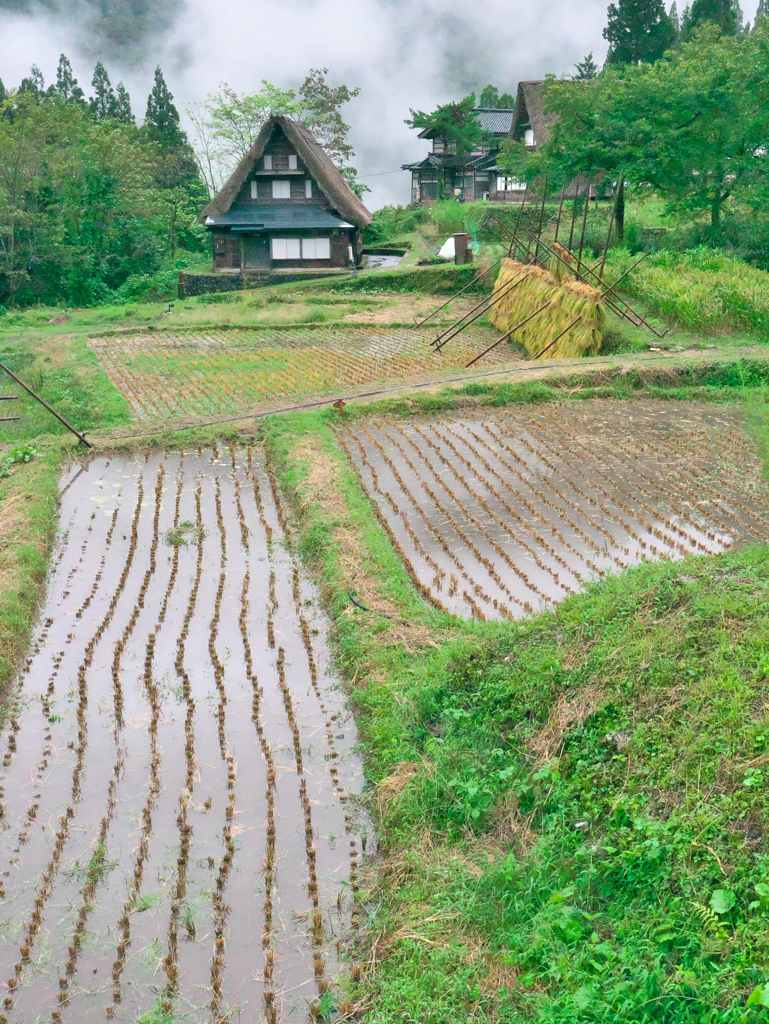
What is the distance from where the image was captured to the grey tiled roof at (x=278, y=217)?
30.0 metres

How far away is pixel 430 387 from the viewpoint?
14.2 m

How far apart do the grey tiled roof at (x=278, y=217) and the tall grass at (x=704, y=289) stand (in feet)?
41.3

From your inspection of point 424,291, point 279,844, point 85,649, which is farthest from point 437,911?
point 424,291

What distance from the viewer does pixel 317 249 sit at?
30.8 m

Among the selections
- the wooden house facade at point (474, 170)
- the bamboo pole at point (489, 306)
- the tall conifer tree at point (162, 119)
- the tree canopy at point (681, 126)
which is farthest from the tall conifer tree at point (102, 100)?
the bamboo pole at point (489, 306)

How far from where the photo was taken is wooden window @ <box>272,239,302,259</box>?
100 ft

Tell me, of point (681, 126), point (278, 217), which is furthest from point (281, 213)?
point (681, 126)

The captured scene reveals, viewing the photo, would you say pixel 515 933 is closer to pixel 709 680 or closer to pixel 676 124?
pixel 709 680

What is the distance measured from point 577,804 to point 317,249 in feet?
91.7

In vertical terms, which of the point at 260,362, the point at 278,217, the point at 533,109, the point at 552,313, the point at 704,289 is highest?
the point at 533,109

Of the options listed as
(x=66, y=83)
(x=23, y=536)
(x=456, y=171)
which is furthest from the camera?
(x=66, y=83)

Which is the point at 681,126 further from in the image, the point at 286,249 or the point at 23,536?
the point at 23,536

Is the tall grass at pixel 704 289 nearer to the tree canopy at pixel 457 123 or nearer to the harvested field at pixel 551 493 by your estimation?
the harvested field at pixel 551 493

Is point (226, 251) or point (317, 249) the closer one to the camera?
point (226, 251)
